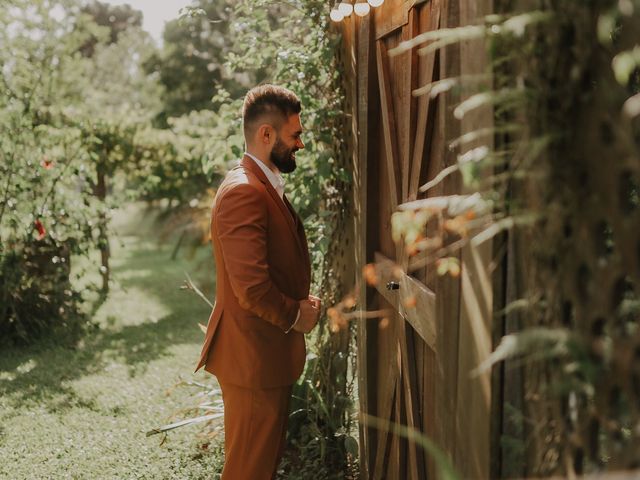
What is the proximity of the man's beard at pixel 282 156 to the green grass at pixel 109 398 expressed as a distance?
2272 millimetres

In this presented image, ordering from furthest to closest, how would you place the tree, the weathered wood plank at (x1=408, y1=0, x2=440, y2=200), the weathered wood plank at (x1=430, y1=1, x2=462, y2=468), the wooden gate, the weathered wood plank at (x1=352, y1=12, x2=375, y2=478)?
the tree → the weathered wood plank at (x1=352, y1=12, x2=375, y2=478) → the weathered wood plank at (x1=408, y1=0, x2=440, y2=200) → the weathered wood plank at (x1=430, y1=1, x2=462, y2=468) → the wooden gate

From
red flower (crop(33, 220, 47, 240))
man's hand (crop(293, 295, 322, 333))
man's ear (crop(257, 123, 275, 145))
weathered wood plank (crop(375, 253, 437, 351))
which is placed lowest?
man's hand (crop(293, 295, 322, 333))

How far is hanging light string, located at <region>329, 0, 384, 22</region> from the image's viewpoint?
3.31 m

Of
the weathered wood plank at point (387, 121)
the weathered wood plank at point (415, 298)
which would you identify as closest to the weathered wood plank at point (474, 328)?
the weathered wood plank at point (415, 298)

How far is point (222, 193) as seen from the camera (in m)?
3.02

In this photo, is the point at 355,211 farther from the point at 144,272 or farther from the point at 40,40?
the point at 144,272

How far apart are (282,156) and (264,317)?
787 mm

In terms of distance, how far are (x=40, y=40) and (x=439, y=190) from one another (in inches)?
290

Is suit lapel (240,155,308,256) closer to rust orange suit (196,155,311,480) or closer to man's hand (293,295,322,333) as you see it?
rust orange suit (196,155,311,480)

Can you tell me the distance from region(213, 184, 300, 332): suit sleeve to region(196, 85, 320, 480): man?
1 centimetres

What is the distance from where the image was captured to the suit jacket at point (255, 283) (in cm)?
290

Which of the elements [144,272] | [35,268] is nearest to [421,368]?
[35,268]

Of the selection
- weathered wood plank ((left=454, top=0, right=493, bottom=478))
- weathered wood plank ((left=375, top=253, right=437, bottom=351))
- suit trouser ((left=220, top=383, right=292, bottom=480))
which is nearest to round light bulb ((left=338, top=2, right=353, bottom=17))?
weathered wood plank ((left=375, top=253, right=437, bottom=351))

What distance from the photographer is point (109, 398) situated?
6.14m
